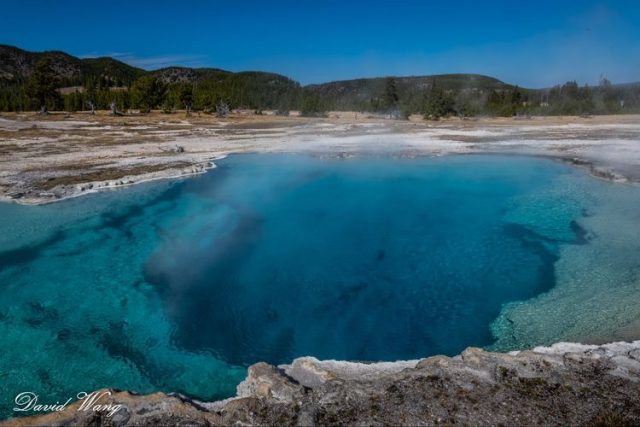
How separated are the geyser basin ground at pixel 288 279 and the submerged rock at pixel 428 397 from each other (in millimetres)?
1400

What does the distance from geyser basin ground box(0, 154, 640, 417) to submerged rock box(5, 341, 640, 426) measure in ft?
4.59

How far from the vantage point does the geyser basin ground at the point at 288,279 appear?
24.0 feet

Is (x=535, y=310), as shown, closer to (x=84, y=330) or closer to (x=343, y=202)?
(x=84, y=330)

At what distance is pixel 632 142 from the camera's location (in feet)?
93.1

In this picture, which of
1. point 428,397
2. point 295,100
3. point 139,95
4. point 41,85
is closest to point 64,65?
point 139,95

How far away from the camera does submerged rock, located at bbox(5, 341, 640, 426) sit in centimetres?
467

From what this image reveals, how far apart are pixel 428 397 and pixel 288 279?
5723 millimetres

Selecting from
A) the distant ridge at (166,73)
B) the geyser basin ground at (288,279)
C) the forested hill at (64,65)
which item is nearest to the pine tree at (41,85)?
the geyser basin ground at (288,279)

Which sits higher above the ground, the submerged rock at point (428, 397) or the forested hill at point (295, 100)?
the forested hill at point (295, 100)

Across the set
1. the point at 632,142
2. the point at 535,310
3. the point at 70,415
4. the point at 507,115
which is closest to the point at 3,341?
the point at 70,415

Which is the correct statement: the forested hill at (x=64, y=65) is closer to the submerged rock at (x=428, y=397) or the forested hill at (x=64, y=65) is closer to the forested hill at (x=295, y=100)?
the forested hill at (x=295, y=100)

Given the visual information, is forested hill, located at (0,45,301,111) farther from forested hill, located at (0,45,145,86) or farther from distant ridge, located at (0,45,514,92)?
distant ridge, located at (0,45,514,92)

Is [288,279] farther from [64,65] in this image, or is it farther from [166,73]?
[64,65]

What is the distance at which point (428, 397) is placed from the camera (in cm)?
498
